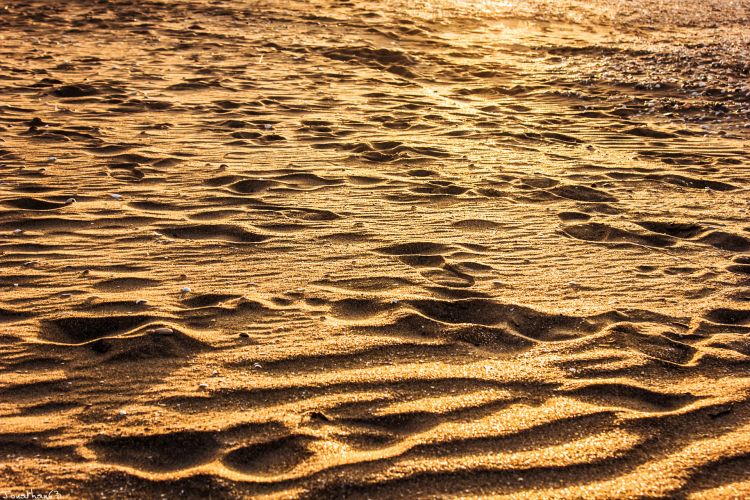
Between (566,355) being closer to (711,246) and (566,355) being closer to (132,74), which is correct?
(711,246)

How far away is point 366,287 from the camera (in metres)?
3.51

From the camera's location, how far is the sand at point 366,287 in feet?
7.59

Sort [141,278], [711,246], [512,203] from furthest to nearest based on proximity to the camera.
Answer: [512,203] → [711,246] → [141,278]

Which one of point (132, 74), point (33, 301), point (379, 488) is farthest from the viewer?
point (132, 74)

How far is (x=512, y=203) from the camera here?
4.76 metres

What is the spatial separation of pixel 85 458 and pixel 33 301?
130cm

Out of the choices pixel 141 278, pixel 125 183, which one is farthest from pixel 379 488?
pixel 125 183

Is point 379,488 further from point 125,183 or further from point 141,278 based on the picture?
point 125,183

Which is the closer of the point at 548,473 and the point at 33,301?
the point at 548,473

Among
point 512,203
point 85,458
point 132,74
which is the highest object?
point 132,74

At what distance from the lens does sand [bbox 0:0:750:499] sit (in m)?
2.31

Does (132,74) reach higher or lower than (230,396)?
higher

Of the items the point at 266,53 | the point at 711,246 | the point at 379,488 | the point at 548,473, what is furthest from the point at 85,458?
the point at 266,53

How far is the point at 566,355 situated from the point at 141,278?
7.45 feet
